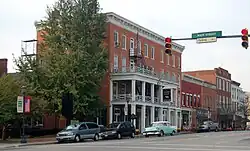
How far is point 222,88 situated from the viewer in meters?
99.9

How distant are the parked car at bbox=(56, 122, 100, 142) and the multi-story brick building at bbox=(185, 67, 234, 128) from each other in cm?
5975

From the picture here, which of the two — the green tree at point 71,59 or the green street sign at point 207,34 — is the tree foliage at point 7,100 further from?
the green street sign at point 207,34

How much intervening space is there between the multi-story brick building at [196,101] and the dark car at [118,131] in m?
32.8

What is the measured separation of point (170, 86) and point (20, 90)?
98.6ft

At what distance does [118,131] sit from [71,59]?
945 centimetres

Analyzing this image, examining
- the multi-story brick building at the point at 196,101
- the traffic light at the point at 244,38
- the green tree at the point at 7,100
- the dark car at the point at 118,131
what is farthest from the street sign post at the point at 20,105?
the multi-story brick building at the point at 196,101

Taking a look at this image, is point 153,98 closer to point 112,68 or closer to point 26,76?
point 112,68

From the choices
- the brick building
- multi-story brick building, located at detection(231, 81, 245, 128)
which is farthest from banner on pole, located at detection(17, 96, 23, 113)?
multi-story brick building, located at detection(231, 81, 245, 128)

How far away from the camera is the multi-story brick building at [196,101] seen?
7869 cm

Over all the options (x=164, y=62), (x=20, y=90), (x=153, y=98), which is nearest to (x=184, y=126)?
(x=164, y=62)

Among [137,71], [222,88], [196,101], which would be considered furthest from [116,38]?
[222,88]

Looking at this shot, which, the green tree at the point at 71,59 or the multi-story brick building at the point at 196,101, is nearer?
the green tree at the point at 71,59

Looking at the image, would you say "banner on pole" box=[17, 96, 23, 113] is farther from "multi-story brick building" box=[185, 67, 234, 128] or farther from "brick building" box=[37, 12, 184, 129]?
"multi-story brick building" box=[185, 67, 234, 128]

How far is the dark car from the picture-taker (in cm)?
4241
